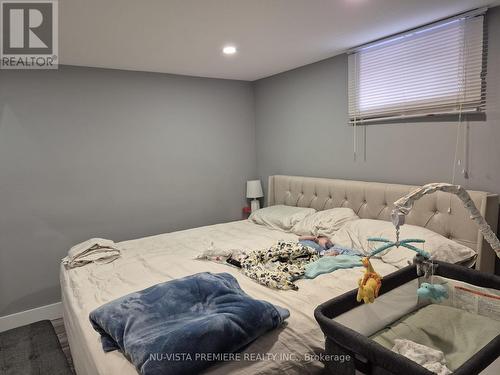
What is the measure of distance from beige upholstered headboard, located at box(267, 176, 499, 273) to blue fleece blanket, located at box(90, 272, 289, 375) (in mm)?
1403

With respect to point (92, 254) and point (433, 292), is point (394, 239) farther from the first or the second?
point (92, 254)

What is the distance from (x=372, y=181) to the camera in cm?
291

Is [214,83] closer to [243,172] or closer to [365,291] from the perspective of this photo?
[243,172]

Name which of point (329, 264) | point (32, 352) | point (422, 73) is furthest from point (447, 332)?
point (32, 352)

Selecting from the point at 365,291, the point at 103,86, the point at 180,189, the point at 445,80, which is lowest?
the point at 365,291

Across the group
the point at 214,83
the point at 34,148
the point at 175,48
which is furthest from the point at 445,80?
the point at 34,148

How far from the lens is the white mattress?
1394 mm

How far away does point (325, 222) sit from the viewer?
2.86m

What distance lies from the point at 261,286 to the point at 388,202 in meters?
1.33

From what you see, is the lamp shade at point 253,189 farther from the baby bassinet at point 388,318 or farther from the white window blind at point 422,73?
the baby bassinet at point 388,318

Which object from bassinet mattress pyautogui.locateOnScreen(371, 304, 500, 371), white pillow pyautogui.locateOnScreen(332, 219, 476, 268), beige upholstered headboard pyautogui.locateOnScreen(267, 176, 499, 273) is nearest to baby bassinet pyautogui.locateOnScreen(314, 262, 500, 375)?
bassinet mattress pyautogui.locateOnScreen(371, 304, 500, 371)

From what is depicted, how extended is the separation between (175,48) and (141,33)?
41 centimetres

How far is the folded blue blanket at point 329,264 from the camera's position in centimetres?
210

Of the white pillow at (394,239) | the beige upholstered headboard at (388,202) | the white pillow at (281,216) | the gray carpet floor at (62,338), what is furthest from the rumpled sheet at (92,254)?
the beige upholstered headboard at (388,202)
